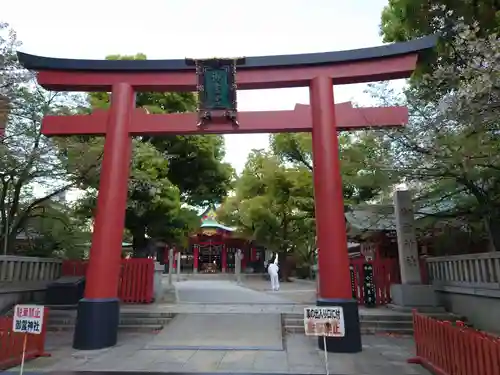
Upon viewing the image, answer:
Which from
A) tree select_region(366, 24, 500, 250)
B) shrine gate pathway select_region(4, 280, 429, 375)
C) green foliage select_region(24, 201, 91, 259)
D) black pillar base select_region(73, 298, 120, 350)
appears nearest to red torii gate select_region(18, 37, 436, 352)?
black pillar base select_region(73, 298, 120, 350)

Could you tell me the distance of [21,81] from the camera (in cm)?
932

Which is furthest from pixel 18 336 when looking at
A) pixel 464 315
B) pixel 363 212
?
pixel 363 212

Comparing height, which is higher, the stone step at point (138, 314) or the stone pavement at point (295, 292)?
the stone pavement at point (295, 292)

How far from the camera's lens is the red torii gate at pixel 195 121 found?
8.34 m

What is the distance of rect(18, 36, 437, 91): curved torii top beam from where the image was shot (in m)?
9.19

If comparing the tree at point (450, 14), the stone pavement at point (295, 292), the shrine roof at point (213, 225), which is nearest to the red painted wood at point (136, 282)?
the stone pavement at point (295, 292)

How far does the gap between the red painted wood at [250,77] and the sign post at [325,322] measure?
19.1 ft

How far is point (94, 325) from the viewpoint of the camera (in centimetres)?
822

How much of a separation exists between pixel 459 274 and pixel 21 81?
12.7 meters

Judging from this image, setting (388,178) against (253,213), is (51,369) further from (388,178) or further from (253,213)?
(253,213)

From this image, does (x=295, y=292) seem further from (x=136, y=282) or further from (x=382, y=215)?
(x=136, y=282)

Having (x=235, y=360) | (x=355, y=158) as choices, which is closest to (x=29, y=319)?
(x=235, y=360)

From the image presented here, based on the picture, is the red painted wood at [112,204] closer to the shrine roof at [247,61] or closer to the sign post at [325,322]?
the shrine roof at [247,61]

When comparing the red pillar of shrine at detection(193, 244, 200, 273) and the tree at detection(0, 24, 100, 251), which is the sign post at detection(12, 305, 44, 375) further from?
the red pillar of shrine at detection(193, 244, 200, 273)
